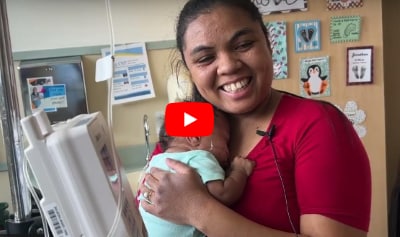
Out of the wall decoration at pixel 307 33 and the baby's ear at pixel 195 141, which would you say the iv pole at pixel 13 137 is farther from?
the wall decoration at pixel 307 33

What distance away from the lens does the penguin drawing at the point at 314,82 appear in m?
1.93

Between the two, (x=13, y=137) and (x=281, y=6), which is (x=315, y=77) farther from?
(x=13, y=137)

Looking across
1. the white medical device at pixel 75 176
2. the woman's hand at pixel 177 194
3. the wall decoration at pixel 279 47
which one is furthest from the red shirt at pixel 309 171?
the wall decoration at pixel 279 47

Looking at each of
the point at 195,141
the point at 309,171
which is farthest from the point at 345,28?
the point at 309,171

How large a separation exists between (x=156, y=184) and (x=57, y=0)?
1322 millimetres

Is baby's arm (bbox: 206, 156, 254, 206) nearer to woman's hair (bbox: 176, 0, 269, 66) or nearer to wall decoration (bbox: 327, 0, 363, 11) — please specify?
woman's hair (bbox: 176, 0, 269, 66)

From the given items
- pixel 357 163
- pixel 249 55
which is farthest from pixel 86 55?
pixel 357 163

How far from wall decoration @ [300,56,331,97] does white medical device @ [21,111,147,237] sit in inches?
60.2

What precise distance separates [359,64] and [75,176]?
170cm

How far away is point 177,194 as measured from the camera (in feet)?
2.52

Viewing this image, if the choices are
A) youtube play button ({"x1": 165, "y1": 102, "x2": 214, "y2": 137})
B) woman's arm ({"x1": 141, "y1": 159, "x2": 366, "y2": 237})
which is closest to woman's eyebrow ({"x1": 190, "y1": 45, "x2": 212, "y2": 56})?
youtube play button ({"x1": 165, "y1": 102, "x2": 214, "y2": 137})

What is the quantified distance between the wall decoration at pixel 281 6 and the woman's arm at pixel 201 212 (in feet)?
4.11

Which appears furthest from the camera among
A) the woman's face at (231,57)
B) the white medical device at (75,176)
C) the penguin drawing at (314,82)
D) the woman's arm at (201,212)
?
the penguin drawing at (314,82)

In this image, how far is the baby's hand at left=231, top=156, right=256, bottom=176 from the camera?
835 mm
